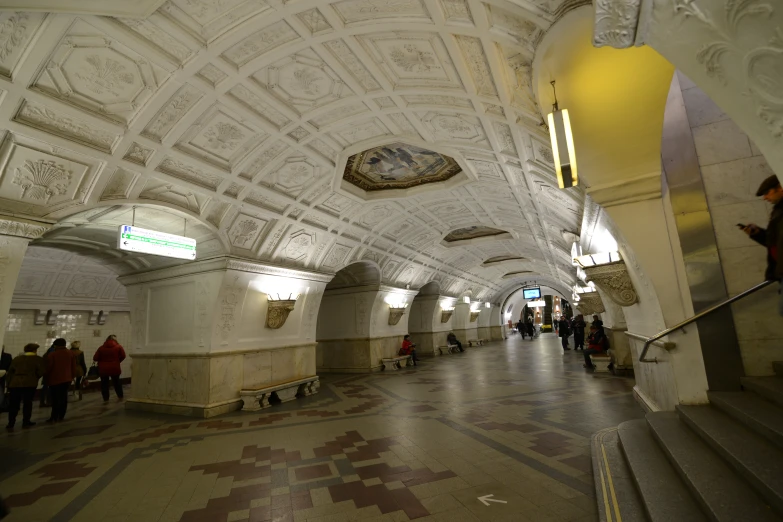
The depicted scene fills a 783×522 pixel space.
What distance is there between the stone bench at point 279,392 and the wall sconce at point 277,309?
62.3 inches

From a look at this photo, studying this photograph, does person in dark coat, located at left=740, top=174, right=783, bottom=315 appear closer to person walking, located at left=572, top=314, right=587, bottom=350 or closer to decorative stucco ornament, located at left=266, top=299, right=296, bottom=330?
decorative stucco ornament, located at left=266, top=299, right=296, bottom=330

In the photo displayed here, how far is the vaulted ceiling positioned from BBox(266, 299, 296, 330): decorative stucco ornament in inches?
67.2

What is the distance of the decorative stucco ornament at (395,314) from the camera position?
15585 mm

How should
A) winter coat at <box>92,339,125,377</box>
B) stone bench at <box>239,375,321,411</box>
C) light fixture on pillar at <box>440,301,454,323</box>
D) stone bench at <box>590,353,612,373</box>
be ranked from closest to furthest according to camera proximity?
stone bench at <box>239,375,321,411</box>, winter coat at <box>92,339,125,377</box>, stone bench at <box>590,353,612,373</box>, light fixture on pillar at <box>440,301,454,323</box>

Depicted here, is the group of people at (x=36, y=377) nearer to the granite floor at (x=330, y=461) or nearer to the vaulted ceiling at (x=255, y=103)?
the granite floor at (x=330, y=461)

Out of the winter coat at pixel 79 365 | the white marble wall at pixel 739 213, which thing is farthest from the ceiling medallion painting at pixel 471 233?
the winter coat at pixel 79 365

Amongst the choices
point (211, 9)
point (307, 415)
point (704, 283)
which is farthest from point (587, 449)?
point (211, 9)

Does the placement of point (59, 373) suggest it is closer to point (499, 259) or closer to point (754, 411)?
point (754, 411)

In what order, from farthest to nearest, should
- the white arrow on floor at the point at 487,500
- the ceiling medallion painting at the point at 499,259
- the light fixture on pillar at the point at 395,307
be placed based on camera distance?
the ceiling medallion painting at the point at 499,259 → the light fixture on pillar at the point at 395,307 → the white arrow on floor at the point at 487,500

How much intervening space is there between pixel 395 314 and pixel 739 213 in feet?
40.5

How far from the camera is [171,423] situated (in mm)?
7652

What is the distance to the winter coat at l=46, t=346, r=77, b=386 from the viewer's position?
787 centimetres

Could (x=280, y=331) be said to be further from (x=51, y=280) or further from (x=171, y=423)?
(x=51, y=280)

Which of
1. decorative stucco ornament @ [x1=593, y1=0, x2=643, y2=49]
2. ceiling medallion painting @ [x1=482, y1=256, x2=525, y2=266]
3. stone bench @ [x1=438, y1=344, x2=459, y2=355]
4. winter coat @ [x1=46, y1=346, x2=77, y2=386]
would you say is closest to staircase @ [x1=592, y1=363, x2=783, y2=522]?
decorative stucco ornament @ [x1=593, y1=0, x2=643, y2=49]
